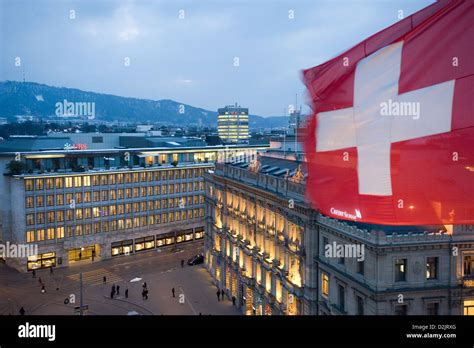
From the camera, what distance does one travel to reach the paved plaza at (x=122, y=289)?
172 ft

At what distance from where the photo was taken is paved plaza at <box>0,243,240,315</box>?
172 feet

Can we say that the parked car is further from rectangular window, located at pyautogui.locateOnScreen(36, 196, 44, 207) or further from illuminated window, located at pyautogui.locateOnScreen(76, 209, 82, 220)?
rectangular window, located at pyautogui.locateOnScreen(36, 196, 44, 207)

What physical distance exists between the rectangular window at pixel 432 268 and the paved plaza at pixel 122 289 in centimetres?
2469

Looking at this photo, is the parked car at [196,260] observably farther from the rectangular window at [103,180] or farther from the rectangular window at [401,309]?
the rectangular window at [401,309]

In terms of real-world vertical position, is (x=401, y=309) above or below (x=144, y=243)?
above

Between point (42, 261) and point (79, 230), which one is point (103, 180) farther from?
point (42, 261)

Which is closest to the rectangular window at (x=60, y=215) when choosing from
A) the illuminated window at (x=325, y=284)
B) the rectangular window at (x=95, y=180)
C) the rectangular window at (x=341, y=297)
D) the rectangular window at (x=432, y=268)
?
the rectangular window at (x=95, y=180)

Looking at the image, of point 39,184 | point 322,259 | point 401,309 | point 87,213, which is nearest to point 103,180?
point 87,213

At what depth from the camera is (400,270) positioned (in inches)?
1195

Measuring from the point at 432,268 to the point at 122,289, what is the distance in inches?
1580

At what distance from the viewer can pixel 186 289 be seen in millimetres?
59438

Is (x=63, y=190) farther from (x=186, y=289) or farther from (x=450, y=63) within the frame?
(x=450, y=63)
